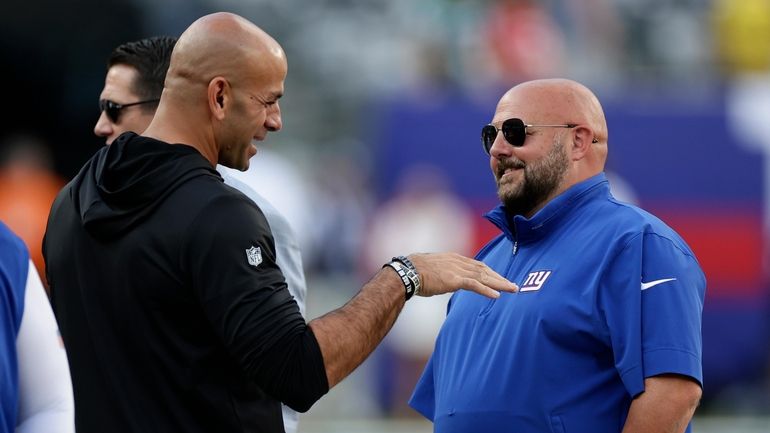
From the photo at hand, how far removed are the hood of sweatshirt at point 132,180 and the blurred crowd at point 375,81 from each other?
25.0ft

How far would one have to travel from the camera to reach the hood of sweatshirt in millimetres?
3324

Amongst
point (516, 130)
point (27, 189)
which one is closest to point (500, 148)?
point (516, 130)

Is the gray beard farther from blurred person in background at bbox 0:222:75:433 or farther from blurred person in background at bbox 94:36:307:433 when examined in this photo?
blurred person in background at bbox 0:222:75:433

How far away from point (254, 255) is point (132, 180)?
0.41 metres

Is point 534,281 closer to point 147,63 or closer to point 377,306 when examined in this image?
point 377,306

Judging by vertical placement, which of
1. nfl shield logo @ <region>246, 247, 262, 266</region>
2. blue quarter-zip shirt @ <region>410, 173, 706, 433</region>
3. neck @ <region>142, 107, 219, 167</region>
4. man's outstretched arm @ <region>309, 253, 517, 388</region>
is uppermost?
neck @ <region>142, 107, 219, 167</region>

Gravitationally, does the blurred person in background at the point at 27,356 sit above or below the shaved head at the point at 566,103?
below

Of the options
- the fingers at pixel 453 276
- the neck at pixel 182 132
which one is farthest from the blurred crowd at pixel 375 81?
the fingers at pixel 453 276

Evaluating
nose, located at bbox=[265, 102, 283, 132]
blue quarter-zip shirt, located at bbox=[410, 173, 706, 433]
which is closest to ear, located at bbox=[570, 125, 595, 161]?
blue quarter-zip shirt, located at bbox=[410, 173, 706, 433]

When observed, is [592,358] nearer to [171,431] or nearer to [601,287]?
[601,287]

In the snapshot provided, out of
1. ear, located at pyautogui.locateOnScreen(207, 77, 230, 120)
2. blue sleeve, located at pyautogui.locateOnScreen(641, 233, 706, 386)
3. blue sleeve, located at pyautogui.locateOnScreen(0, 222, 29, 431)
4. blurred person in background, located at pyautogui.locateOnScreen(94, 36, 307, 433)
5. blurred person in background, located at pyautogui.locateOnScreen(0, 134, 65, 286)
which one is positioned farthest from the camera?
blurred person in background, located at pyautogui.locateOnScreen(0, 134, 65, 286)

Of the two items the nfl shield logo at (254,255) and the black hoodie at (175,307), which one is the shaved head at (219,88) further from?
the nfl shield logo at (254,255)

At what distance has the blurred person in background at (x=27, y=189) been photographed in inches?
438

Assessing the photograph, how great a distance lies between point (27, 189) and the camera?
1150 cm
